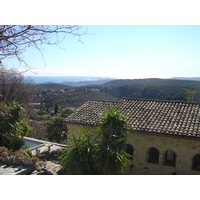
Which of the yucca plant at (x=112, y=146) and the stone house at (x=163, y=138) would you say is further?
the stone house at (x=163, y=138)

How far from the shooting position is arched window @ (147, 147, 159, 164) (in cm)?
878

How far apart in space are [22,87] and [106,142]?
65.7ft

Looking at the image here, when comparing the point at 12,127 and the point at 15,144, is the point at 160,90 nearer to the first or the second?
the point at 15,144

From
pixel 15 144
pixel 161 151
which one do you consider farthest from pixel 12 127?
pixel 161 151

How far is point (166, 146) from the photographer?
27.5 ft

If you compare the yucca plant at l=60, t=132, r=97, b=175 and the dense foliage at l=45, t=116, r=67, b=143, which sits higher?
the yucca plant at l=60, t=132, r=97, b=175

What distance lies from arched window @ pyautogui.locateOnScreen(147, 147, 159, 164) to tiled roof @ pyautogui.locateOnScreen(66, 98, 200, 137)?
102 cm

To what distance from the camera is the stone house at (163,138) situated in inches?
318

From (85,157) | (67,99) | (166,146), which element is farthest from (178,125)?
(67,99)

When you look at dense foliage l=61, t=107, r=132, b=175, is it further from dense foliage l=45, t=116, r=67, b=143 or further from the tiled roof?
dense foliage l=45, t=116, r=67, b=143

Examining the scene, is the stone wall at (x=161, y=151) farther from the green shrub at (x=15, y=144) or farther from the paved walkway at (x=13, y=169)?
the green shrub at (x=15, y=144)

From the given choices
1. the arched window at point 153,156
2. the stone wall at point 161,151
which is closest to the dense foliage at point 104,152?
the stone wall at point 161,151

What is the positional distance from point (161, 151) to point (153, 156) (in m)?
0.56

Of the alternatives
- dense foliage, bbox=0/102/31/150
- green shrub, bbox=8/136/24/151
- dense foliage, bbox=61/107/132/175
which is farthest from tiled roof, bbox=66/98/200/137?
green shrub, bbox=8/136/24/151
